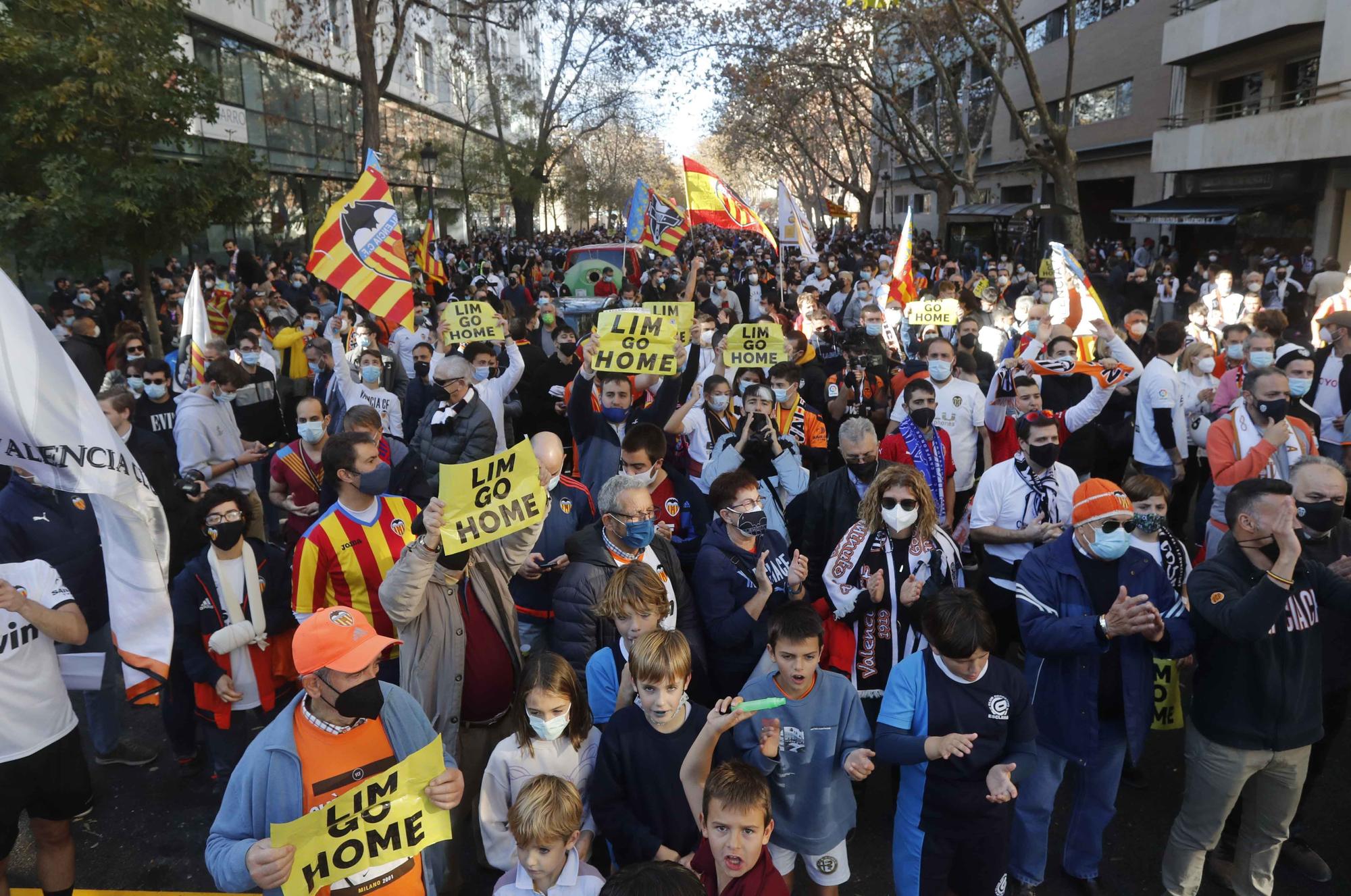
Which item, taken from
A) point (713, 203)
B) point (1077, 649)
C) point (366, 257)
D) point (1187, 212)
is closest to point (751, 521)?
point (1077, 649)

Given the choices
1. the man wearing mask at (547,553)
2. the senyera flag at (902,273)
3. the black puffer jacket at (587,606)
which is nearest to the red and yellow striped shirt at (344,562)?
the man wearing mask at (547,553)

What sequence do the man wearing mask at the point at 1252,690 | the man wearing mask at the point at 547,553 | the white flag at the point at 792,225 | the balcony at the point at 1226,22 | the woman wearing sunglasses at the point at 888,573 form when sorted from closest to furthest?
the man wearing mask at the point at 1252,690
the woman wearing sunglasses at the point at 888,573
the man wearing mask at the point at 547,553
the white flag at the point at 792,225
the balcony at the point at 1226,22

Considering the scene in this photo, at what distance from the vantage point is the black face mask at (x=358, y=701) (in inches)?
117

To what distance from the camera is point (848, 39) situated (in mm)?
28703

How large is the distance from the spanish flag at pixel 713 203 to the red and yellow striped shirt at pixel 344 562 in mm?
8975

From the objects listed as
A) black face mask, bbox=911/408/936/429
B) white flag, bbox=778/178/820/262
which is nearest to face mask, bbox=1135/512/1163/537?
black face mask, bbox=911/408/936/429

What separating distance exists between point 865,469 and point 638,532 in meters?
1.55

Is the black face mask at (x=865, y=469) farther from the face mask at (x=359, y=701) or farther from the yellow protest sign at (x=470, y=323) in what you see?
the yellow protest sign at (x=470, y=323)

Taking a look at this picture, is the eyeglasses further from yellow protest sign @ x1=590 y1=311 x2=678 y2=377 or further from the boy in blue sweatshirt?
the boy in blue sweatshirt

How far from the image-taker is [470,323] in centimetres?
909

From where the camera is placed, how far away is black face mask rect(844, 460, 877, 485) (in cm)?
523

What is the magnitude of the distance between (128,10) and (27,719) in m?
11.2

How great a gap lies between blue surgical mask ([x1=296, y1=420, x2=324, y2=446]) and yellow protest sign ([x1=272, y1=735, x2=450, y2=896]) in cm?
386

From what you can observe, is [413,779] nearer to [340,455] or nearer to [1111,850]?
[340,455]
